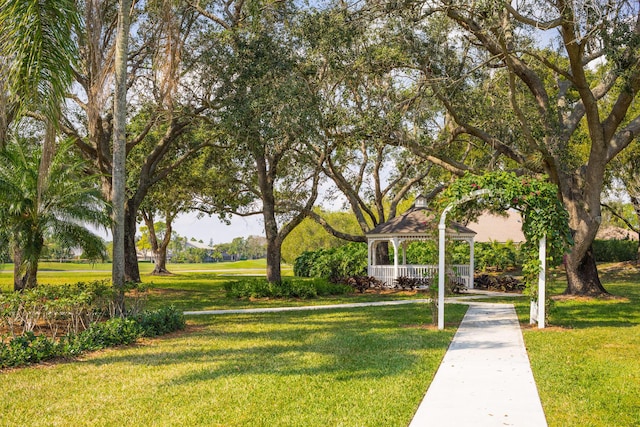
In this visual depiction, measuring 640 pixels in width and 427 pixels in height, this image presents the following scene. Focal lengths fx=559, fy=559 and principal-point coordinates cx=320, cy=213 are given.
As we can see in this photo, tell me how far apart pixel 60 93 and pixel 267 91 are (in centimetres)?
704

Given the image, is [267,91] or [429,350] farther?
[267,91]

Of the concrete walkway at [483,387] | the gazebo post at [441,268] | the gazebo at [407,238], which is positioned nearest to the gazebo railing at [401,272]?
the gazebo at [407,238]

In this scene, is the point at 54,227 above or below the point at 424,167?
below

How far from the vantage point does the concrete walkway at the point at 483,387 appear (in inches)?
223

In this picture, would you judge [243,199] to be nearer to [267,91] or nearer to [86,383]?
[267,91]

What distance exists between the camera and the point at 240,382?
7.11 metres

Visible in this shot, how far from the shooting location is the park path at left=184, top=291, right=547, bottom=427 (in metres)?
5.66

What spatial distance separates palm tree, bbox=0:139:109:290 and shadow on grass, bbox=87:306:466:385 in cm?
395

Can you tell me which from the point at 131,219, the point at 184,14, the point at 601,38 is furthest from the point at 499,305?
the point at 131,219

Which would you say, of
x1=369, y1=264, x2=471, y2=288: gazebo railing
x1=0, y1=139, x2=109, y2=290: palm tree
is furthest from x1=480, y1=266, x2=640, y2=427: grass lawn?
x1=0, y1=139, x2=109, y2=290: palm tree

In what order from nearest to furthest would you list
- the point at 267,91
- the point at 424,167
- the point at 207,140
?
the point at 267,91 < the point at 207,140 < the point at 424,167

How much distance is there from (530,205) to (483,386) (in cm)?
590

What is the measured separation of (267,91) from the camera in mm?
15531

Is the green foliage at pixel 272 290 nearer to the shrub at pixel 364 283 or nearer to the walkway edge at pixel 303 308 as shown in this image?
the walkway edge at pixel 303 308
